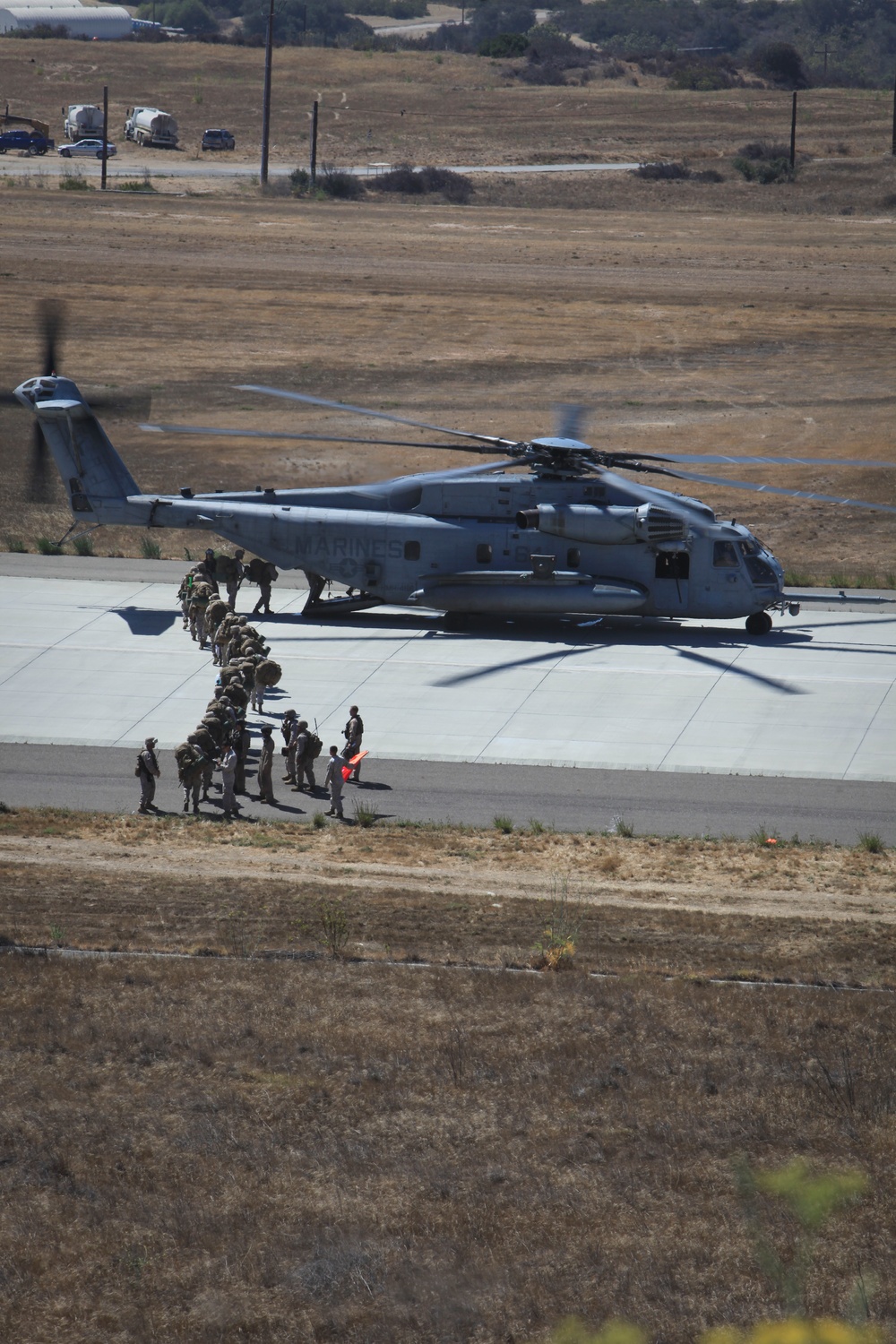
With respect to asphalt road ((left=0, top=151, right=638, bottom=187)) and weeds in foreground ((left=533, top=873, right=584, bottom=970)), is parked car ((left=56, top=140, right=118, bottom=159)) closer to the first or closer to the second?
asphalt road ((left=0, top=151, right=638, bottom=187))

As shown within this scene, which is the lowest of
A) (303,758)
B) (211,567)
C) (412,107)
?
(303,758)

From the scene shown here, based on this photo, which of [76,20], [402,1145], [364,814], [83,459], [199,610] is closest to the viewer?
[402,1145]

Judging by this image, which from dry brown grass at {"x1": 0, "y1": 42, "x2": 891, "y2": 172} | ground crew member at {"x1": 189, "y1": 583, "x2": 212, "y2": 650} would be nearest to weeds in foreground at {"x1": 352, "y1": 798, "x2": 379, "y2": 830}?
ground crew member at {"x1": 189, "y1": 583, "x2": 212, "y2": 650}

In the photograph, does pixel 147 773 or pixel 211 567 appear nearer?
pixel 147 773

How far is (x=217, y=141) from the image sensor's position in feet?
307

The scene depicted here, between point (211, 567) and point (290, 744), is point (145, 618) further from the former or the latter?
point (290, 744)

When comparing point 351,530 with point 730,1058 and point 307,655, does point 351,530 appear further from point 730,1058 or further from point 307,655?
point 730,1058

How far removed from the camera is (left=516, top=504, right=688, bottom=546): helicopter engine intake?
27.3 meters

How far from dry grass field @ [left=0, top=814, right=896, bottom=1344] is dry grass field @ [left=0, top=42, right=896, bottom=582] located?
15.4m

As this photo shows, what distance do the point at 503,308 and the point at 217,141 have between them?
42.6m

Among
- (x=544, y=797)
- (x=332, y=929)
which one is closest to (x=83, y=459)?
(x=544, y=797)

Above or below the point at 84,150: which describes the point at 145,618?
below

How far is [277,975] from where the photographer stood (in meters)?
14.9

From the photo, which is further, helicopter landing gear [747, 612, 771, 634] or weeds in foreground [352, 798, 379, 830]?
helicopter landing gear [747, 612, 771, 634]
